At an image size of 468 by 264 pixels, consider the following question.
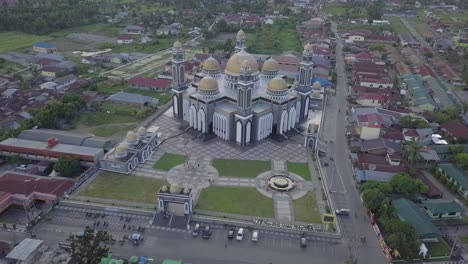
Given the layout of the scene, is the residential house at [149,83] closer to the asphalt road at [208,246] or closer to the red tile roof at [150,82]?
the red tile roof at [150,82]

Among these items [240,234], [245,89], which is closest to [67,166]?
[240,234]

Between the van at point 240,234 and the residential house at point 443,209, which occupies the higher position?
the residential house at point 443,209

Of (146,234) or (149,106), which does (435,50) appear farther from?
(146,234)

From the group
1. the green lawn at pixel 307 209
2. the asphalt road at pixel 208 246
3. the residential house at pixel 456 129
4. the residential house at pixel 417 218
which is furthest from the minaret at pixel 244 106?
the residential house at pixel 456 129

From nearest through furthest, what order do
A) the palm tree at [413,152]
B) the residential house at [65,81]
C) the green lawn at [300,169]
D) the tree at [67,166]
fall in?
the tree at [67,166] < the palm tree at [413,152] < the green lawn at [300,169] < the residential house at [65,81]

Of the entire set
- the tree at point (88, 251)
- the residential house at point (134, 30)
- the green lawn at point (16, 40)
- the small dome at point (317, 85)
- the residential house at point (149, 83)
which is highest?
the residential house at point (134, 30)

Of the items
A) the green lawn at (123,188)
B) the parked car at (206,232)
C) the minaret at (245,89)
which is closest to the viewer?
the parked car at (206,232)

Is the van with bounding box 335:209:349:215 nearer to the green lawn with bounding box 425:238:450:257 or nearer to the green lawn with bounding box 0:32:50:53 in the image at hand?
the green lawn with bounding box 425:238:450:257
